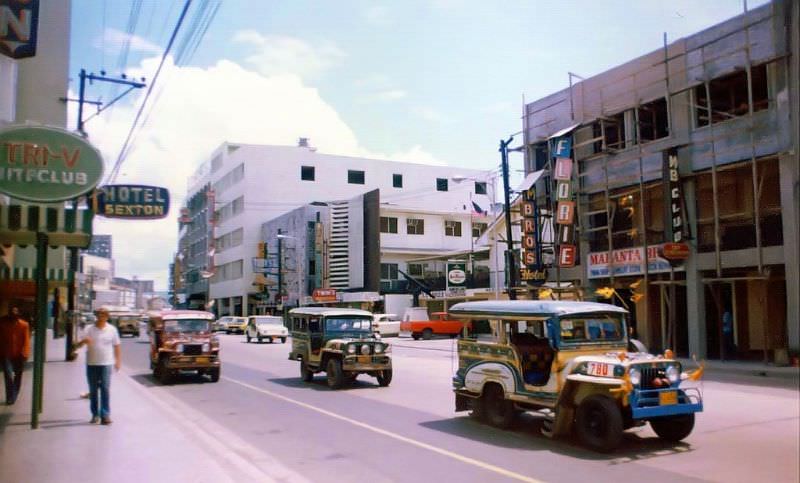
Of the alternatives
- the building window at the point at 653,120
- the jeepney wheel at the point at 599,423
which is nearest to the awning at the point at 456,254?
the building window at the point at 653,120

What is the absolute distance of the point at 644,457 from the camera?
8.21 m

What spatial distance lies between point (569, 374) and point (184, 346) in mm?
12138

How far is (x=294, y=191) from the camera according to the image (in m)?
72.9

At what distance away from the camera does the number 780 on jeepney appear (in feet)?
27.4

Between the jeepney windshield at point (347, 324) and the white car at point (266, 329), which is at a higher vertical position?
the jeepney windshield at point (347, 324)

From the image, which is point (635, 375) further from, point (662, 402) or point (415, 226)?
point (415, 226)

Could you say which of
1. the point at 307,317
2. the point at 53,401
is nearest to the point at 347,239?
the point at 307,317

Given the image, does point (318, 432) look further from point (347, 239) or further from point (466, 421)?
point (347, 239)

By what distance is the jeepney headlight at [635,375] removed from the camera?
831cm

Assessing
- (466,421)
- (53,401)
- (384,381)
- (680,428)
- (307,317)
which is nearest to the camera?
(680,428)

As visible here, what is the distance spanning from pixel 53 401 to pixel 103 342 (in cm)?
354

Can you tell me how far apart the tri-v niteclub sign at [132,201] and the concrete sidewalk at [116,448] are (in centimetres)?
321

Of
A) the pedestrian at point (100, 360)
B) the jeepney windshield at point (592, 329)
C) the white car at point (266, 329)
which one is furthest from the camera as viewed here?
the white car at point (266, 329)

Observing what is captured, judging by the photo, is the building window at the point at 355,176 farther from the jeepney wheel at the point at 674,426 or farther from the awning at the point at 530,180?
the jeepney wheel at the point at 674,426
